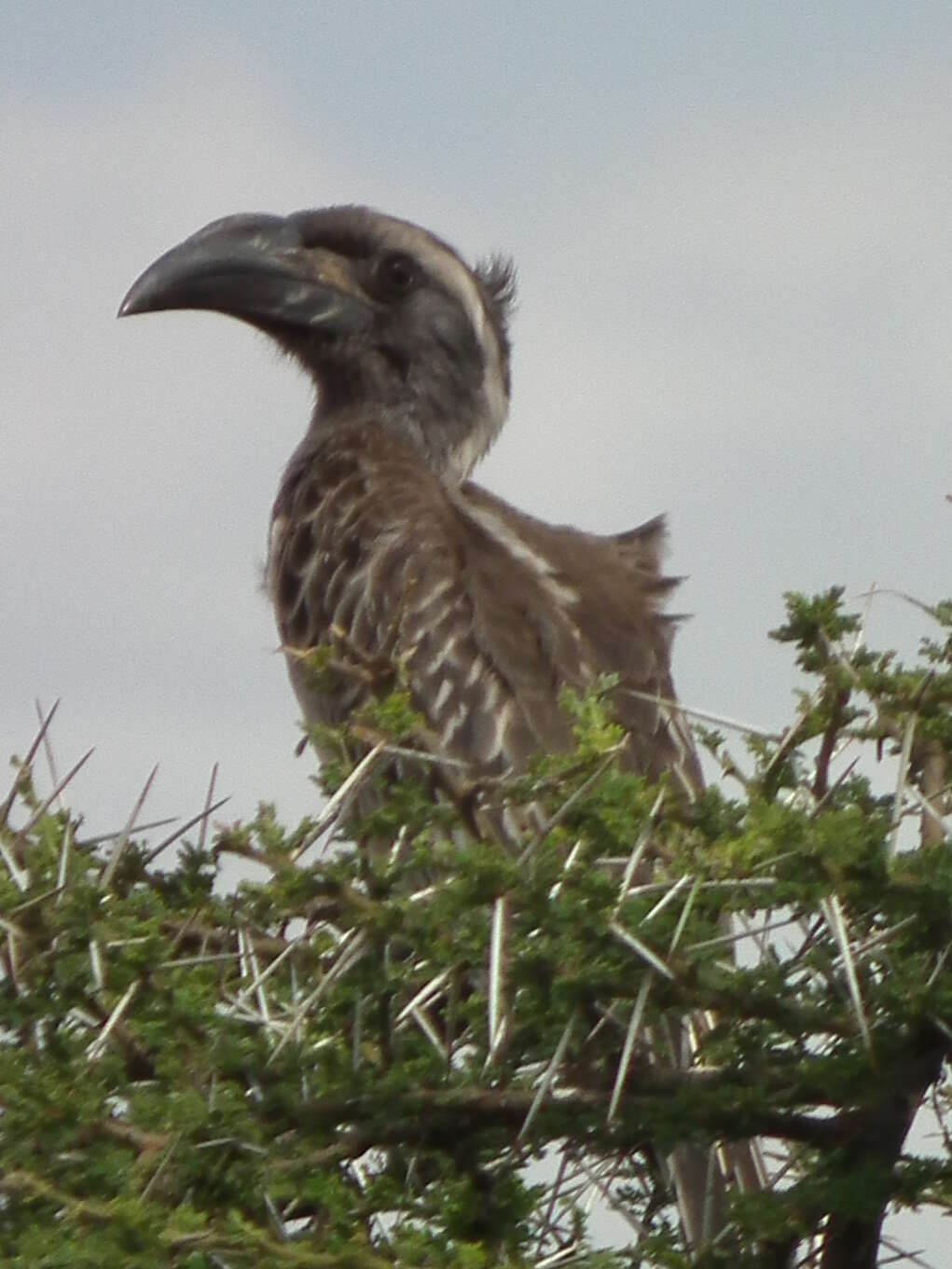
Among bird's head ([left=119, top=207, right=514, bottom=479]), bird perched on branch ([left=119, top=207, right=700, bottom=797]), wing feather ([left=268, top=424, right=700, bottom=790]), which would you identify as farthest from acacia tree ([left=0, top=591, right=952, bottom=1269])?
bird's head ([left=119, top=207, right=514, bottom=479])

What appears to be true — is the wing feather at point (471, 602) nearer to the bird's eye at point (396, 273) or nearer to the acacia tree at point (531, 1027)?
the bird's eye at point (396, 273)

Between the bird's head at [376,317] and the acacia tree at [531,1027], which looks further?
the bird's head at [376,317]

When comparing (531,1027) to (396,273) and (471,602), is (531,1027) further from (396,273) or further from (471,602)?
(396,273)

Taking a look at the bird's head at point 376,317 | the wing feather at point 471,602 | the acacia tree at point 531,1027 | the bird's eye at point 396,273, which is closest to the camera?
the acacia tree at point 531,1027

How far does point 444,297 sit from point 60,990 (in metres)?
4.71

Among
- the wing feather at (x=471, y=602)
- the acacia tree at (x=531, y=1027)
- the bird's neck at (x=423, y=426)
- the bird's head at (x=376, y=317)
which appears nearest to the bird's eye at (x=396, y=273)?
the bird's head at (x=376, y=317)

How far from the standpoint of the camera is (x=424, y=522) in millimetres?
6402

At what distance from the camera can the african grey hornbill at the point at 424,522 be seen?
599cm

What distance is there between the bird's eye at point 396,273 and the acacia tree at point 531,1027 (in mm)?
4557

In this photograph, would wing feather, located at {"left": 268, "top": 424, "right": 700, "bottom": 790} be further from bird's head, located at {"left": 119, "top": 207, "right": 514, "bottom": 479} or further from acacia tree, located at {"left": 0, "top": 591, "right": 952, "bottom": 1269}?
acacia tree, located at {"left": 0, "top": 591, "right": 952, "bottom": 1269}

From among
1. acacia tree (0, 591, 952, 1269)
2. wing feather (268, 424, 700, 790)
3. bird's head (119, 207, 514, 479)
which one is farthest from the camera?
bird's head (119, 207, 514, 479)

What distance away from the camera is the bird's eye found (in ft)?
24.2

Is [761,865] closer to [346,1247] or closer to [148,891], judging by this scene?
[346,1247]

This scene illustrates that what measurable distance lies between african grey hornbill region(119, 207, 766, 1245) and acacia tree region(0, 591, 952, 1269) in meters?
2.18
